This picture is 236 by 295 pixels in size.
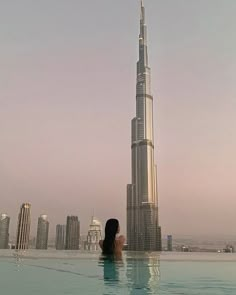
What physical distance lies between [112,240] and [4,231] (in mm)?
169435

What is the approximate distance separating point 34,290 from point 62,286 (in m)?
0.78

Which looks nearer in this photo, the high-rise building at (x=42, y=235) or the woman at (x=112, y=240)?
the woman at (x=112, y=240)

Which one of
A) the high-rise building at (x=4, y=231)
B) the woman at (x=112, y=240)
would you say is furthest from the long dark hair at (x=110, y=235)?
the high-rise building at (x=4, y=231)

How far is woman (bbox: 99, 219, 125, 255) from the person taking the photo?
1372cm

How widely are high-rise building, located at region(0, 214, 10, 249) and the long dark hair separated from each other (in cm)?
15906

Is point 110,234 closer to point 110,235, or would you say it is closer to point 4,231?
point 110,235

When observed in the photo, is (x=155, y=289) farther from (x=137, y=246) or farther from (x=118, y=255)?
(x=137, y=246)

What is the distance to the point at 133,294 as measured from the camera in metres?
6.07

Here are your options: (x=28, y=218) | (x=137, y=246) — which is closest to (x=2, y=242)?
(x=28, y=218)

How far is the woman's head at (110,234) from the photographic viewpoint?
13688mm

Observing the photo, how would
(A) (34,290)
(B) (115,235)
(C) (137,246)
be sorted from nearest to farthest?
(A) (34,290) → (B) (115,235) → (C) (137,246)

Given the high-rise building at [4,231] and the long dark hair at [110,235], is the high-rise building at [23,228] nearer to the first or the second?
the high-rise building at [4,231]

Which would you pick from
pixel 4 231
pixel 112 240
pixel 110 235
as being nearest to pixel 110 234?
pixel 110 235

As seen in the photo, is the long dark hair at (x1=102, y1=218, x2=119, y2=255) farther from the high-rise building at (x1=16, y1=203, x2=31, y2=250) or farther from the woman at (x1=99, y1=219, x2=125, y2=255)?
the high-rise building at (x1=16, y1=203, x2=31, y2=250)
